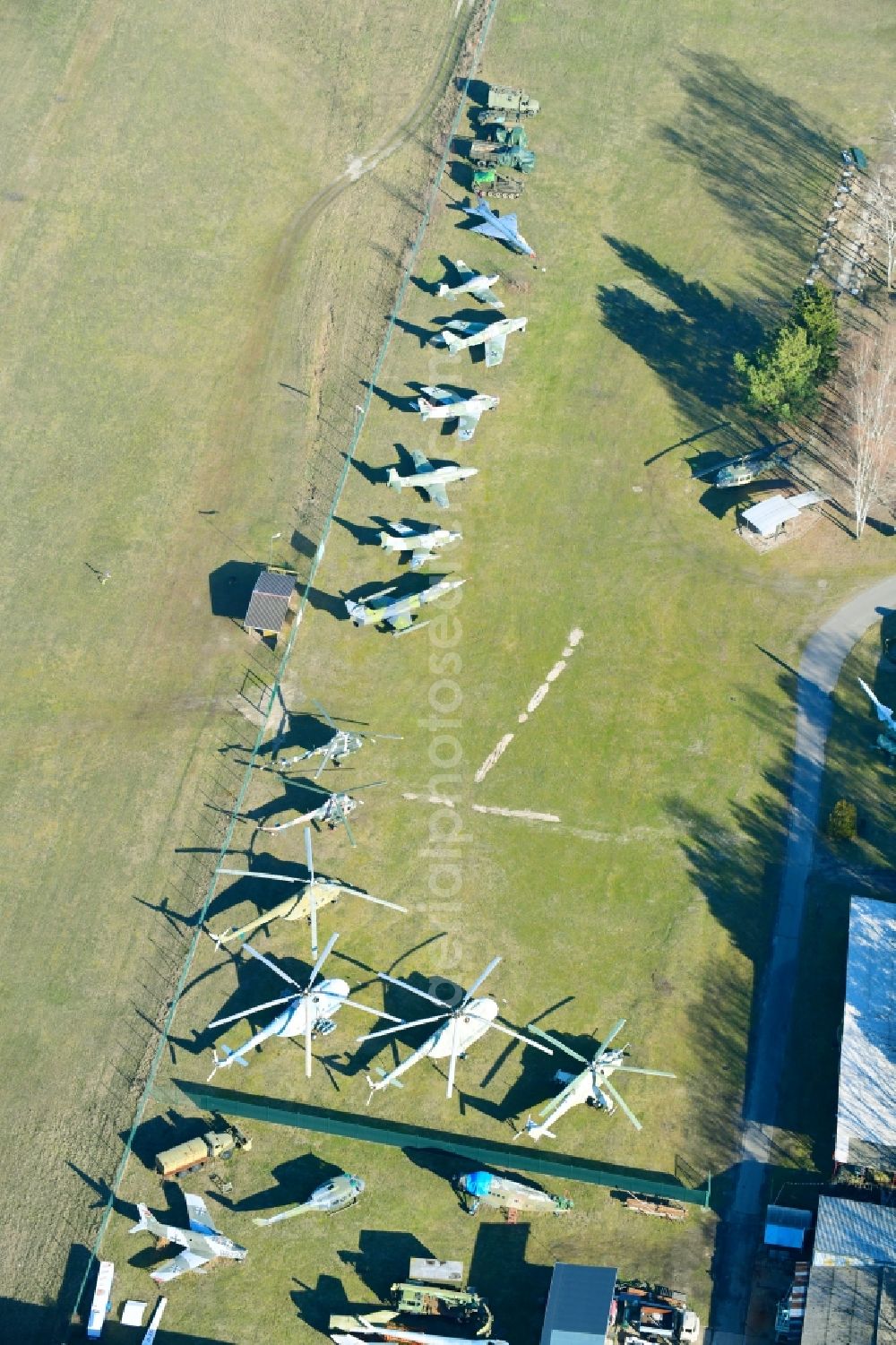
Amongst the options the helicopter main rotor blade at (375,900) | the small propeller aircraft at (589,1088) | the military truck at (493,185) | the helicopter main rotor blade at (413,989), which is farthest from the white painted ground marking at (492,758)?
the military truck at (493,185)

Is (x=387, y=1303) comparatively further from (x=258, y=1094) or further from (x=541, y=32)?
(x=541, y=32)

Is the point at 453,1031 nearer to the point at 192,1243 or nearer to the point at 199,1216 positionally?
the point at 199,1216

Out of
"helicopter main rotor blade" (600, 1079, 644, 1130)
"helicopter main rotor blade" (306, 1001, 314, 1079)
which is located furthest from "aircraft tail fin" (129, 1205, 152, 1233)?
"helicopter main rotor blade" (600, 1079, 644, 1130)

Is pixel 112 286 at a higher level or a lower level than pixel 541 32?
lower

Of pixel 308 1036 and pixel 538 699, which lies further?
pixel 538 699

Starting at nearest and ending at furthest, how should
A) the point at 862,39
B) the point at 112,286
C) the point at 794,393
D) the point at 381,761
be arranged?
the point at 381,761 → the point at 794,393 → the point at 112,286 → the point at 862,39

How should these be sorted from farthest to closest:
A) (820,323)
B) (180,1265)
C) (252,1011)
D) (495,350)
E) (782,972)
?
(495,350) < (820,323) < (782,972) < (252,1011) < (180,1265)

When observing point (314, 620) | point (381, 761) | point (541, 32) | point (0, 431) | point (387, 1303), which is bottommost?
point (387, 1303)

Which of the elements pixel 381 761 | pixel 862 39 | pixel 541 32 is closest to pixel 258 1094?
pixel 381 761

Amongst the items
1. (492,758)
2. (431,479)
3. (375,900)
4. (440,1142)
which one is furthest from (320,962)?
(431,479)
